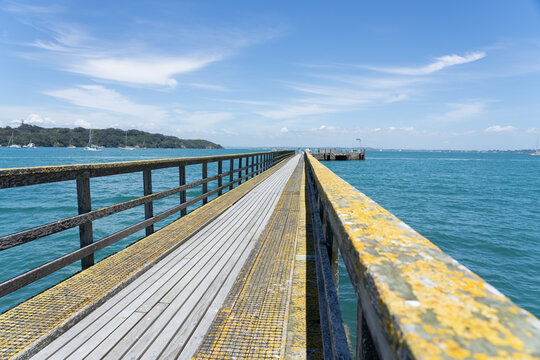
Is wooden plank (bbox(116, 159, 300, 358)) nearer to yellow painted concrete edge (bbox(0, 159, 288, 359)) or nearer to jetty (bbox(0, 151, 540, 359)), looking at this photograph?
jetty (bbox(0, 151, 540, 359))

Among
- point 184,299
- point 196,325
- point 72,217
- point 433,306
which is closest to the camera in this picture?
point 433,306

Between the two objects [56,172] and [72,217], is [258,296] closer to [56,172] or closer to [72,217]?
[72,217]

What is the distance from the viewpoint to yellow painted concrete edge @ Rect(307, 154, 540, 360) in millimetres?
537

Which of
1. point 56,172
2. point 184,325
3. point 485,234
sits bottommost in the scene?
point 485,234

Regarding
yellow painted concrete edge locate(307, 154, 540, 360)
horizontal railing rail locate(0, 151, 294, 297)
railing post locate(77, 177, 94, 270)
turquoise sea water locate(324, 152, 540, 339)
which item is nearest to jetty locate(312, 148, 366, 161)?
turquoise sea water locate(324, 152, 540, 339)

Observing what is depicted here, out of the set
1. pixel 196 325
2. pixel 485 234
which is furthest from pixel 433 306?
pixel 485 234

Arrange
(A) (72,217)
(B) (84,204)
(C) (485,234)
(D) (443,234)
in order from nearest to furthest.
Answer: (A) (72,217)
(B) (84,204)
(D) (443,234)
(C) (485,234)

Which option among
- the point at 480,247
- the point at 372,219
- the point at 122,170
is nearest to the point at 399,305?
the point at 372,219

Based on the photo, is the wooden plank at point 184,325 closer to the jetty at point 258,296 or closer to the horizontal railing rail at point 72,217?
the jetty at point 258,296

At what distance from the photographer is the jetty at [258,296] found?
2.11ft

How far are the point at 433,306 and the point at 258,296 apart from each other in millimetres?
2486

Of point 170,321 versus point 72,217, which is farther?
point 72,217

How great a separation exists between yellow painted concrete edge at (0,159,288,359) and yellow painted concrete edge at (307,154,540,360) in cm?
252

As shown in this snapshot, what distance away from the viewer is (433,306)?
685 mm
